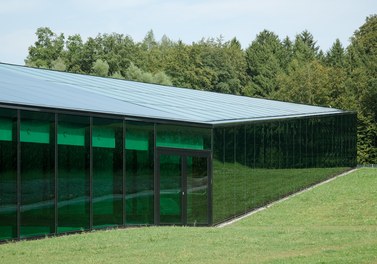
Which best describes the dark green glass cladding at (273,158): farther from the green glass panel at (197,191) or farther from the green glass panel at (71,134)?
the green glass panel at (71,134)

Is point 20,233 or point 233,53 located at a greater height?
point 233,53

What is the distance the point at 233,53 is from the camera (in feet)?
341

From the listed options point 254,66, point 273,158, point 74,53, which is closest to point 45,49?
point 74,53

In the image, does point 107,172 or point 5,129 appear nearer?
point 5,129

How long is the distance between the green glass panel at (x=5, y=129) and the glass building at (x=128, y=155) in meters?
0.03

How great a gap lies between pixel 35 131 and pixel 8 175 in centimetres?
160

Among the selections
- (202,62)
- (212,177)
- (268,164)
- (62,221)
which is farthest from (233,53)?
(62,221)

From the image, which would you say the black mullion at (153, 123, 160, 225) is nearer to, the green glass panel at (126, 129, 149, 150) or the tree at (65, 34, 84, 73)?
the green glass panel at (126, 129, 149, 150)

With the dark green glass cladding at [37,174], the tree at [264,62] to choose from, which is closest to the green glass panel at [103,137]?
the dark green glass cladding at [37,174]

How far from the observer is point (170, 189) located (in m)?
29.2

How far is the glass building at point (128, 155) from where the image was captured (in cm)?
2328

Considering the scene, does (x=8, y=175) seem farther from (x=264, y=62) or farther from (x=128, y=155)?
(x=264, y=62)

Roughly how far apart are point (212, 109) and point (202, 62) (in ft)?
200

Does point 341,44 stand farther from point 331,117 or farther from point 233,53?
point 331,117
